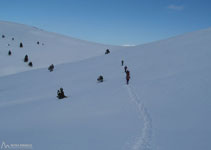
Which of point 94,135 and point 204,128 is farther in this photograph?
point 94,135

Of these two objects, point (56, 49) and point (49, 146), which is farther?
point (56, 49)

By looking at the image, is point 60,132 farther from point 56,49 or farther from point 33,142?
point 56,49

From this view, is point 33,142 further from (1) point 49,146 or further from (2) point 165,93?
(2) point 165,93

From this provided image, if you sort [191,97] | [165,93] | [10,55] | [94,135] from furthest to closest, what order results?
[10,55] < [165,93] < [191,97] < [94,135]

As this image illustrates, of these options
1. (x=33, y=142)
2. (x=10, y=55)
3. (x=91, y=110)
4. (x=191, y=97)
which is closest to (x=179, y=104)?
(x=191, y=97)

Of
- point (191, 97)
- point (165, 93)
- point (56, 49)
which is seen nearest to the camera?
point (191, 97)

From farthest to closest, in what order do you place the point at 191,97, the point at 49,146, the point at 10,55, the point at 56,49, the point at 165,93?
the point at 56,49, the point at 10,55, the point at 165,93, the point at 191,97, the point at 49,146

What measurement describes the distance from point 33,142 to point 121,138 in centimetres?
290

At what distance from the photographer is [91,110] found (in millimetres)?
8562

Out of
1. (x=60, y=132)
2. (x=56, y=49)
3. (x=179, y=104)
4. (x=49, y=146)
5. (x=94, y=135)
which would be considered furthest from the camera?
(x=56, y=49)

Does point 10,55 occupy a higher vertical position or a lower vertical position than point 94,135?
higher

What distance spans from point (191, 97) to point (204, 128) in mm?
3113

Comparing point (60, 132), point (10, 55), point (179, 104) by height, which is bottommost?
point (60, 132)

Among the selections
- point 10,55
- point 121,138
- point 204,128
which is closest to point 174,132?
point 204,128
